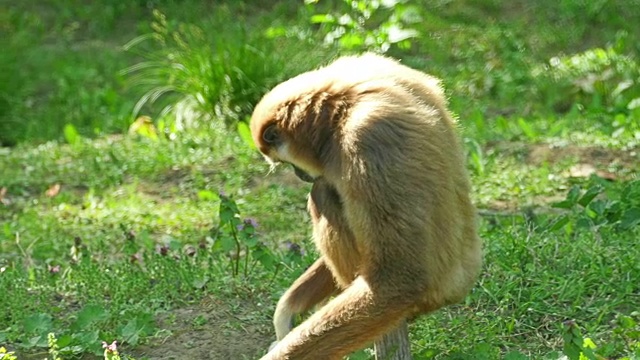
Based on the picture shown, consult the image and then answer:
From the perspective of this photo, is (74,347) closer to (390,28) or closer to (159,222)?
(159,222)

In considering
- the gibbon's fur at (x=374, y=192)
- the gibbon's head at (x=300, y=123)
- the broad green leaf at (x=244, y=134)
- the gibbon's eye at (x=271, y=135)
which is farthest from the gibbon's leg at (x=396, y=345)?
the broad green leaf at (x=244, y=134)

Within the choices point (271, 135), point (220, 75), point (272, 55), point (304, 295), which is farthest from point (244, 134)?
point (271, 135)

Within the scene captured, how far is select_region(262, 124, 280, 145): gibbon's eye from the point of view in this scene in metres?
4.11

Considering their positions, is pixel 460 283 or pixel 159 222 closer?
pixel 460 283

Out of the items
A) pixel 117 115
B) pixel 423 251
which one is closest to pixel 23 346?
pixel 423 251

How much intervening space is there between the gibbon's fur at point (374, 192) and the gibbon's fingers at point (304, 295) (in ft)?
0.94

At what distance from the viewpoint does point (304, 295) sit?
14.6 ft

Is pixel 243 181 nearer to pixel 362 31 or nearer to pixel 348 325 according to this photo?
pixel 362 31

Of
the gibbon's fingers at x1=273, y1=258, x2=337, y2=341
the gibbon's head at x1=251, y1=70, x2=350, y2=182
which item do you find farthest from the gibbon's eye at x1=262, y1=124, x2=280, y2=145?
the gibbon's fingers at x1=273, y1=258, x2=337, y2=341

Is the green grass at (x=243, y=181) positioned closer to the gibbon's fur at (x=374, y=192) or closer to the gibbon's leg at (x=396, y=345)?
the gibbon's leg at (x=396, y=345)

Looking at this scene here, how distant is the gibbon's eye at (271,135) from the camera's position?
4105mm

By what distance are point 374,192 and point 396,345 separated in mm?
659

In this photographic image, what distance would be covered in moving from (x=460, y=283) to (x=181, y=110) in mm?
5147

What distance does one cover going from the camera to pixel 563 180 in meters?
6.51
